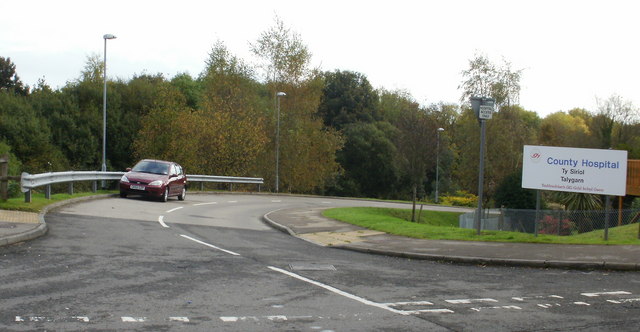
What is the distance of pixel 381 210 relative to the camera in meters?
30.6

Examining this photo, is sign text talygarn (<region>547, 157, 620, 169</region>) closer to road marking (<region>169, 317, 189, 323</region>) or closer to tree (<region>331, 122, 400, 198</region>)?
road marking (<region>169, 317, 189, 323</region>)

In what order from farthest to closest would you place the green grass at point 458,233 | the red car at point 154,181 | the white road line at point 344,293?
the red car at point 154,181 → the green grass at point 458,233 → the white road line at point 344,293

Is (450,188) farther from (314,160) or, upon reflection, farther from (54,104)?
(54,104)

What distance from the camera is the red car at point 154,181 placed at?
25031 mm

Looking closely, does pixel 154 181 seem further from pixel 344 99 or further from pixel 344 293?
pixel 344 99

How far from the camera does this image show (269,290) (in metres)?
8.95

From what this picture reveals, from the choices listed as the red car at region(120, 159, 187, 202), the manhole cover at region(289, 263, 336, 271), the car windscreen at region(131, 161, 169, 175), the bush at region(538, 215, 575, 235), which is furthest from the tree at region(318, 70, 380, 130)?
the manhole cover at region(289, 263, 336, 271)

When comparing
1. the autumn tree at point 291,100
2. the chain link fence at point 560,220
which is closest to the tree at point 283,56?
the autumn tree at point 291,100

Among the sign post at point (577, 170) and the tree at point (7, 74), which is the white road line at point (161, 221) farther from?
the tree at point (7, 74)

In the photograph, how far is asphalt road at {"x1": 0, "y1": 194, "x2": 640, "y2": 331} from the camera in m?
7.05

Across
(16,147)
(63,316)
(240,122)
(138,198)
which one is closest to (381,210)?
(138,198)

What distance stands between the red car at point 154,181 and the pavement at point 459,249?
8.60 metres

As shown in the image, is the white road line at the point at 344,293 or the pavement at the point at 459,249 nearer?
the white road line at the point at 344,293

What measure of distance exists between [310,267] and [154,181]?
1525 cm
